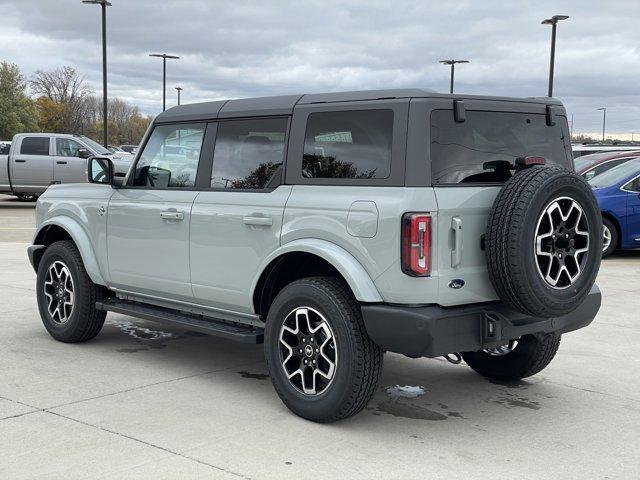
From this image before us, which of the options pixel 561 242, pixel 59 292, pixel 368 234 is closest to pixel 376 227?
pixel 368 234

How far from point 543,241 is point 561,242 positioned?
17 centimetres

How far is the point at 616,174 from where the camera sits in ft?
42.3

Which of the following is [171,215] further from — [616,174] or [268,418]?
[616,174]

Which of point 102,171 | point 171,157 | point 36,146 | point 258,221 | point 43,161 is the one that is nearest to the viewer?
point 258,221

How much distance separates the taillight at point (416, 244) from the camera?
13.6 ft

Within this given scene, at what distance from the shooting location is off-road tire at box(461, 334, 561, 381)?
5297mm

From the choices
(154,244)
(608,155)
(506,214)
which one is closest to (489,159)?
(506,214)

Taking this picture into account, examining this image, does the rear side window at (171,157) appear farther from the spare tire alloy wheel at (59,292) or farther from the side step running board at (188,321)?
the spare tire alloy wheel at (59,292)

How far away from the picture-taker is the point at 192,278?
213 inches

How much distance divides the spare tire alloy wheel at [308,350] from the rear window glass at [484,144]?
3.47 ft

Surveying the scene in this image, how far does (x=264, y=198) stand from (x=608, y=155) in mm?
10051

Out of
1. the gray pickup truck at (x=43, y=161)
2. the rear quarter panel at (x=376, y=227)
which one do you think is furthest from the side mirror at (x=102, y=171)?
the gray pickup truck at (x=43, y=161)

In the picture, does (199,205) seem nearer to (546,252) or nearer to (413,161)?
(413,161)

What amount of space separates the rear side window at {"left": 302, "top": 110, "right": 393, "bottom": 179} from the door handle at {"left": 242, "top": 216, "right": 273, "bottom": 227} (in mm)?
359
